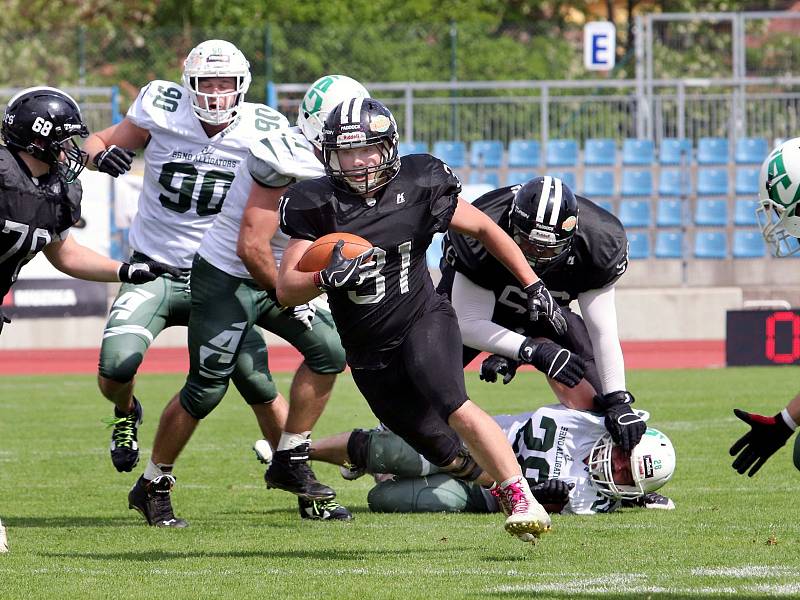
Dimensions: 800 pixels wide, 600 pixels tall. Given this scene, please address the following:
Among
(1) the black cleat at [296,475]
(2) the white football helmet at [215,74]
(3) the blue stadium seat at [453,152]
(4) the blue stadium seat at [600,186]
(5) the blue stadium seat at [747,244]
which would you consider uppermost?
(2) the white football helmet at [215,74]

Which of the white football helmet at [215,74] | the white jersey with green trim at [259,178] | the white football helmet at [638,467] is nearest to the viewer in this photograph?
the white jersey with green trim at [259,178]

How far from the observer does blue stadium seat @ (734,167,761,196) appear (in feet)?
55.2

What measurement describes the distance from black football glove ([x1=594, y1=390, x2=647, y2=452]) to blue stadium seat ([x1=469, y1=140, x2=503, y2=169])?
11.2m

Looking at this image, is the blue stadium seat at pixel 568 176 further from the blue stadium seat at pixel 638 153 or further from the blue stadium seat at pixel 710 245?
the blue stadium seat at pixel 710 245

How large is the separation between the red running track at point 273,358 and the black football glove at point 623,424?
7271mm

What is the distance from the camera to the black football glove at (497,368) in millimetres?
5801

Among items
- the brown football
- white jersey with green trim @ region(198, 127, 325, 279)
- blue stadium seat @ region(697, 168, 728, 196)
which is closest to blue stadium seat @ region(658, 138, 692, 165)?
blue stadium seat @ region(697, 168, 728, 196)

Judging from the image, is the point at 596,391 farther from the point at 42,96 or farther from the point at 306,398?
the point at 42,96

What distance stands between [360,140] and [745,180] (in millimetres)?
12841

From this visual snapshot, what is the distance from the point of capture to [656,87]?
61.2 feet

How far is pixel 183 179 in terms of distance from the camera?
6160mm

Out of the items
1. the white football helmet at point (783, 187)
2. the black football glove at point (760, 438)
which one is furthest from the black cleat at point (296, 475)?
the white football helmet at point (783, 187)

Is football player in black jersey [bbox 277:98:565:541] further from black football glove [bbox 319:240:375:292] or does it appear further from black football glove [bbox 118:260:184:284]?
black football glove [bbox 118:260:184:284]

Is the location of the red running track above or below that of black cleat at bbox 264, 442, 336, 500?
below
